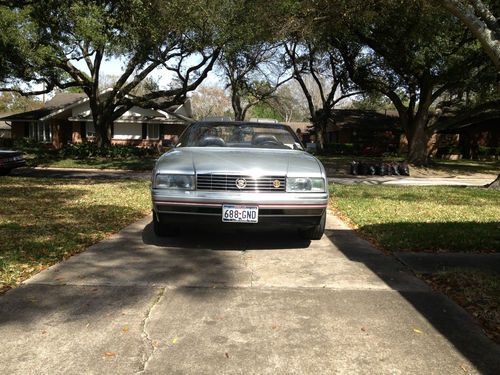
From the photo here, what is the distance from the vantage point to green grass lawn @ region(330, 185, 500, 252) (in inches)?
234

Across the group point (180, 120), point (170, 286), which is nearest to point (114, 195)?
point (170, 286)

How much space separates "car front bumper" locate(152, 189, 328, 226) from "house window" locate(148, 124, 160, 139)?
114 ft

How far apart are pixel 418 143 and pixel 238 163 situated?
76.1 ft

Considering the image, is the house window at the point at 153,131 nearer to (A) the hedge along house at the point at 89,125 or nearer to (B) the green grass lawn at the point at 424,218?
(A) the hedge along house at the point at 89,125

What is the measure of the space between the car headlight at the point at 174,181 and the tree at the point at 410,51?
11.6 metres

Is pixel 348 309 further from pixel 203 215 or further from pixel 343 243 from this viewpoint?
pixel 343 243

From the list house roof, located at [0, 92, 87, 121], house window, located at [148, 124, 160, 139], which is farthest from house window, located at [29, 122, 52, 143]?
house window, located at [148, 124, 160, 139]

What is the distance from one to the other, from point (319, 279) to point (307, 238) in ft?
5.44

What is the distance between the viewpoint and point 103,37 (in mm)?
18078

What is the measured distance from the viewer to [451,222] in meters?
7.51

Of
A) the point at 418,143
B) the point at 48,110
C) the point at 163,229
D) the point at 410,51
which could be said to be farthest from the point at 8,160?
the point at 48,110

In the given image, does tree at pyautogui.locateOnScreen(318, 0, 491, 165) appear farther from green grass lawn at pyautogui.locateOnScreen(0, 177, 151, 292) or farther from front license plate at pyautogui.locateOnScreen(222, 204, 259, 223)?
front license plate at pyautogui.locateOnScreen(222, 204, 259, 223)

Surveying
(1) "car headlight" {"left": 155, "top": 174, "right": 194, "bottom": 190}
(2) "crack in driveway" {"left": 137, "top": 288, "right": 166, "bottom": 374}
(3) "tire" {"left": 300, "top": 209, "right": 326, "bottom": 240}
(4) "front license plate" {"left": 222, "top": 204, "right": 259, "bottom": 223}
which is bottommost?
(2) "crack in driveway" {"left": 137, "top": 288, "right": 166, "bottom": 374}

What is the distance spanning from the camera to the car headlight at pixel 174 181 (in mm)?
5121
